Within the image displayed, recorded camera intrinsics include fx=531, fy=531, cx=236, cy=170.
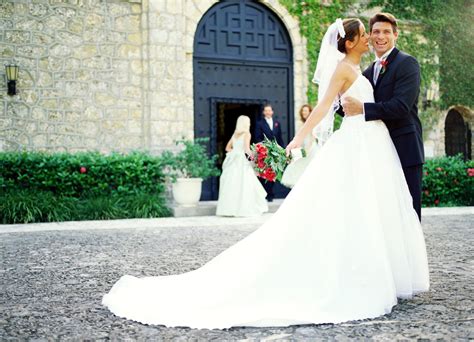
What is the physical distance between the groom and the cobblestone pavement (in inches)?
31.1

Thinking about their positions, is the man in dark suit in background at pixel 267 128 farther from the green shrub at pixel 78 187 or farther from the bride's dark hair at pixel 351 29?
the bride's dark hair at pixel 351 29

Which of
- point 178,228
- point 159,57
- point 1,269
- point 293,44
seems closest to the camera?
point 1,269

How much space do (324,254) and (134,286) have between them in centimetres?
111

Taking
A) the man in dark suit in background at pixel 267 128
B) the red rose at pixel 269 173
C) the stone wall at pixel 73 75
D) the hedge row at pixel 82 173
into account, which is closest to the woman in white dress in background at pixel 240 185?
the man in dark suit in background at pixel 267 128

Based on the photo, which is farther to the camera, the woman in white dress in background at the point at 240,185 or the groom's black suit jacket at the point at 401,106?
the woman in white dress in background at the point at 240,185

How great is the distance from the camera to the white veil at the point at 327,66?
320cm

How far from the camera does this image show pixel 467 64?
568 inches

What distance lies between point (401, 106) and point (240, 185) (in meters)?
6.35

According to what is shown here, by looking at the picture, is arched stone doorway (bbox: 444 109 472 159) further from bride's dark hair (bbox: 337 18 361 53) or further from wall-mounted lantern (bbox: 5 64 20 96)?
bride's dark hair (bbox: 337 18 361 53)

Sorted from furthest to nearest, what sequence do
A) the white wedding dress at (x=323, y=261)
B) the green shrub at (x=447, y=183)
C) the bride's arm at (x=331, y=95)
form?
the green shrub at (x=447, y=183), the bride's arm at (x=331, y=95), the white wedding dress at (x=323, y=261)

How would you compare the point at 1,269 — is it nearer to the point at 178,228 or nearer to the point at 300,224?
the point at 300,224

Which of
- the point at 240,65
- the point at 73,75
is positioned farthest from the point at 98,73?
the point at 240,65

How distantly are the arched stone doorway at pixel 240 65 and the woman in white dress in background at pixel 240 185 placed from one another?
1707mm

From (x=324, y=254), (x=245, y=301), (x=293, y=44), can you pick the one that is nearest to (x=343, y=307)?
(x=324, y=254)
